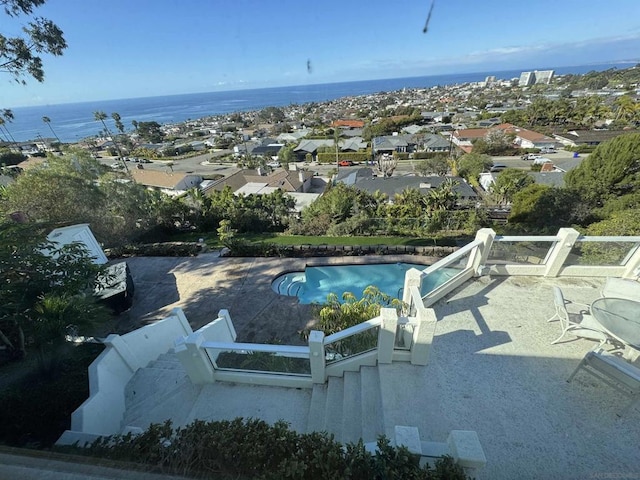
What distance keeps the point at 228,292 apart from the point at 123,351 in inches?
200

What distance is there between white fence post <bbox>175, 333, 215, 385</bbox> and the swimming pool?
582 centimetres

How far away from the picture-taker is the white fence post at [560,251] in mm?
5352

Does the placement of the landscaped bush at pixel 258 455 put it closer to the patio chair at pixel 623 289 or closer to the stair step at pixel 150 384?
the stair step at pixel 150 384

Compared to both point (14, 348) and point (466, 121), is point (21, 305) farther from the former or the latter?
point (466, 121)

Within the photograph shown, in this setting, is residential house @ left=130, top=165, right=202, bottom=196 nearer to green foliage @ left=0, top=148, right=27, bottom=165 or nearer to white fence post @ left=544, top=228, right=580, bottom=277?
green foliage @ left=0, top=148, right=27, bottom=165

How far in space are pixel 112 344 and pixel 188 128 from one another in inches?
5307

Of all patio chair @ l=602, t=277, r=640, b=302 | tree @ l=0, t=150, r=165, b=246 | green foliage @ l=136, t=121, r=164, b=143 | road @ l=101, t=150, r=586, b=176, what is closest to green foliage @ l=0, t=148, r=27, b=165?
road @ l=101, t=150, r=586, b=176

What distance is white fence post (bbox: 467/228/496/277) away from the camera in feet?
18.5

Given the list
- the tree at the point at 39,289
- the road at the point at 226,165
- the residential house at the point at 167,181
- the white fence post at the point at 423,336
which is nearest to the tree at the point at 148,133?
the road at the point at 226,165

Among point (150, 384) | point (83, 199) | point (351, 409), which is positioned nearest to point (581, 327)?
point (351, 409)

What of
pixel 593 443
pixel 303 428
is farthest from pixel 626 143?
pixel 303 428

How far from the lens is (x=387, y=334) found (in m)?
4.05

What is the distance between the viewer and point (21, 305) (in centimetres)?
509

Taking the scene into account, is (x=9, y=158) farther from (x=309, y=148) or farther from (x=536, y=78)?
(x=536, y=78)
